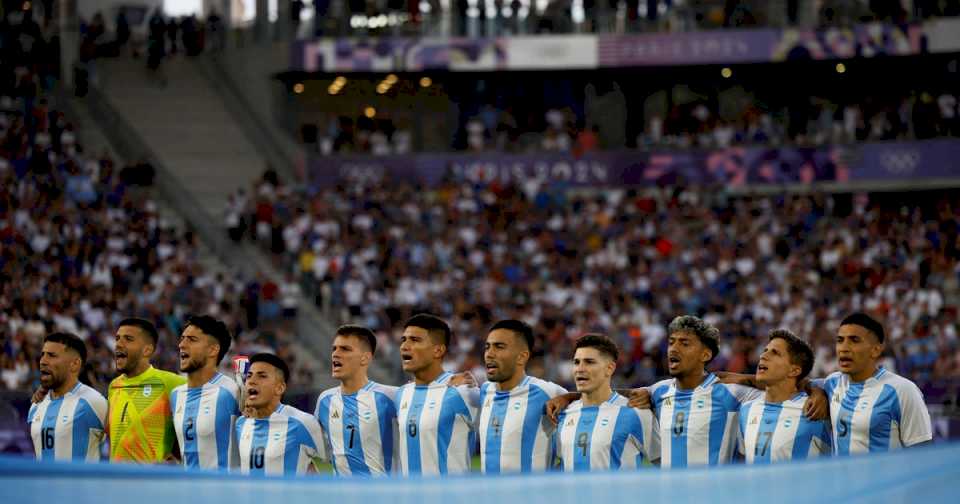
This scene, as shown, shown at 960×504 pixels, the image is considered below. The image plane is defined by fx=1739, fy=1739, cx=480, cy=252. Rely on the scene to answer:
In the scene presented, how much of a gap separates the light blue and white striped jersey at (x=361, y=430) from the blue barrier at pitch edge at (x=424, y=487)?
527 cm

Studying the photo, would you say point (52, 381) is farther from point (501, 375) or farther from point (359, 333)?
point (501, 375)

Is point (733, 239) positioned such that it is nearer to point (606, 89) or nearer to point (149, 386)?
Answer: point (606, 89)

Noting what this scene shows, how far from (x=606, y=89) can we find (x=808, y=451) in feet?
97.3

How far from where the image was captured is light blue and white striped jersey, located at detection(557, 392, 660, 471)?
34.5 feet

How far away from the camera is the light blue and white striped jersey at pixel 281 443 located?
36.4ft

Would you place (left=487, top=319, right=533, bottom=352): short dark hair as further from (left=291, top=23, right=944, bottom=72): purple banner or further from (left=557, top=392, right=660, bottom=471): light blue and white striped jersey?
(left=291, top=23, right=944, bottom=72): purple banner

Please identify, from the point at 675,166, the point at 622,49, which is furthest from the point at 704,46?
the point at 675,166

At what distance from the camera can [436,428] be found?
11.1m

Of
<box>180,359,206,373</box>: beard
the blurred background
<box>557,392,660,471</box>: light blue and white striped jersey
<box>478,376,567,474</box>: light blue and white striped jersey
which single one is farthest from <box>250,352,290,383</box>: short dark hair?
the blurred background

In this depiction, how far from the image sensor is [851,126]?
3725cm

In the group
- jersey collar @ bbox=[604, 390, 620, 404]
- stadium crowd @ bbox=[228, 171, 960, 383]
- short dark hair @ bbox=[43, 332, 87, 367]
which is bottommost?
stadium crowd @ bbox=[228, 171, 960, 383]

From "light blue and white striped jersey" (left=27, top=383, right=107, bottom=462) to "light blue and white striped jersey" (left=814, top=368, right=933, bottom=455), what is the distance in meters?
5.20

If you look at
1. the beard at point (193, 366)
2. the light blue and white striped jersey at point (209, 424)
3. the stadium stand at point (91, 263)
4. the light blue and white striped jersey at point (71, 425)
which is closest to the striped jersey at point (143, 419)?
the light blue and white striped jersey at point (71, 425)

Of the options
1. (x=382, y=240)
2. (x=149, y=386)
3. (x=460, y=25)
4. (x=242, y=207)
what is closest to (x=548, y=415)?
(x=149, y=386)
